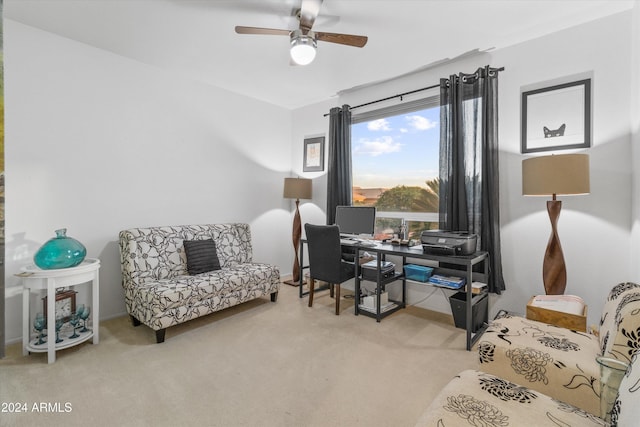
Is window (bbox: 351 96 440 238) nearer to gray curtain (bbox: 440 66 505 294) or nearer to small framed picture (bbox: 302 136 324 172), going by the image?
gray curtain (bbox: 440 66 505 294)

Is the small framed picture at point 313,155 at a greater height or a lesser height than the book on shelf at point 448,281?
greater

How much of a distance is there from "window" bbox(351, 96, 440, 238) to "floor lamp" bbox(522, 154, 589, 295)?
1104mm

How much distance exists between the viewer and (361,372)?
6.71 feet

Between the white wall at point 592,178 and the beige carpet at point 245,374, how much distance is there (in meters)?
0.97

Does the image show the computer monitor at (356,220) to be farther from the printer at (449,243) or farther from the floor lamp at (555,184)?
the floor lamp at (555,184)

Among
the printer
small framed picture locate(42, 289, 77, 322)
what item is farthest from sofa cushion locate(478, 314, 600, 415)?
small framed picture locate(42, 289, 77, 322)

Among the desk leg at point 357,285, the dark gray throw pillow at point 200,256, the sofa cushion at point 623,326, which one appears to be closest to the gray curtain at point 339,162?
the desk leg at point 357,285

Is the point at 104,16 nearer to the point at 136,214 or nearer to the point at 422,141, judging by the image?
the point at 136,214

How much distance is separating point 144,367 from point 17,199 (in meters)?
1.77

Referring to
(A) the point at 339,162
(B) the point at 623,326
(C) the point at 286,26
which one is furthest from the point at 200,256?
(B) the point at 623,326

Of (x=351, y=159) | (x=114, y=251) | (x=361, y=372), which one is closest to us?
(x=361, y=372)

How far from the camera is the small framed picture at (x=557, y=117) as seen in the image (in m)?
2.30

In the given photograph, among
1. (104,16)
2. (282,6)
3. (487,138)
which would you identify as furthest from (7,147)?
(487,138)

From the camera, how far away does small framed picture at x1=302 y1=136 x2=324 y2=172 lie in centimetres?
430
